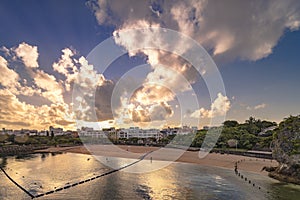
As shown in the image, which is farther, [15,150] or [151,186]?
[15,150]

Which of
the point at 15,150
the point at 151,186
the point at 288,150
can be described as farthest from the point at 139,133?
the point at 151,186

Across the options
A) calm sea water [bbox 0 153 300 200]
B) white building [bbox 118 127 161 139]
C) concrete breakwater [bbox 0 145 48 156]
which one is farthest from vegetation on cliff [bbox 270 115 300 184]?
white building [bbox 118 127 161 139]

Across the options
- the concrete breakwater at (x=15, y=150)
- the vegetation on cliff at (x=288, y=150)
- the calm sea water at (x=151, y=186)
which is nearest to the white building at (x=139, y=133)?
the concrete breakwater at (x=15, y=150)

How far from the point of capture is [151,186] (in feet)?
117

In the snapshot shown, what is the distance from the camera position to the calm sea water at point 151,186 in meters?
30.9

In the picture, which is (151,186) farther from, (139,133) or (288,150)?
(139,133)

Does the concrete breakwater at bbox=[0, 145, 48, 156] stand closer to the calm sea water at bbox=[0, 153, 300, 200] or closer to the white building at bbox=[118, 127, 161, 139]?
the calm sea water at bbox=[0, 153, 300, 200]

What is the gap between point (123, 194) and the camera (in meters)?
31.1

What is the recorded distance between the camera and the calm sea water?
101 ft

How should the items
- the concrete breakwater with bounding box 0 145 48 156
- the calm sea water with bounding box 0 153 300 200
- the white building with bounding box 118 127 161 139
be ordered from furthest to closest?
the white building with bounding box 118 127 161 139 < the concrete breakwater with bounding box 0 145 48 156 < the calm sea water with bounding box 0 153 300 200

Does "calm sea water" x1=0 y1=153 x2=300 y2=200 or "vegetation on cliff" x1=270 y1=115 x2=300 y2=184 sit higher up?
"vegetation on cliff" x1=270 y1=115 x2=300 y2=184

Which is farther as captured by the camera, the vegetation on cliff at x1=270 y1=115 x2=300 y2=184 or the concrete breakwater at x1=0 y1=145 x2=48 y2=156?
the concrete breakwater at x1=0 y1=145 x2=48 y2=156

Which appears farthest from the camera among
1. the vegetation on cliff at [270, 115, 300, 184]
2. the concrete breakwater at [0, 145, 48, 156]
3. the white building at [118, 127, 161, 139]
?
the white building at [118, 127, 161, 139]

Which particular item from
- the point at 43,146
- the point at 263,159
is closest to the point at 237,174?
the point at 263,159
